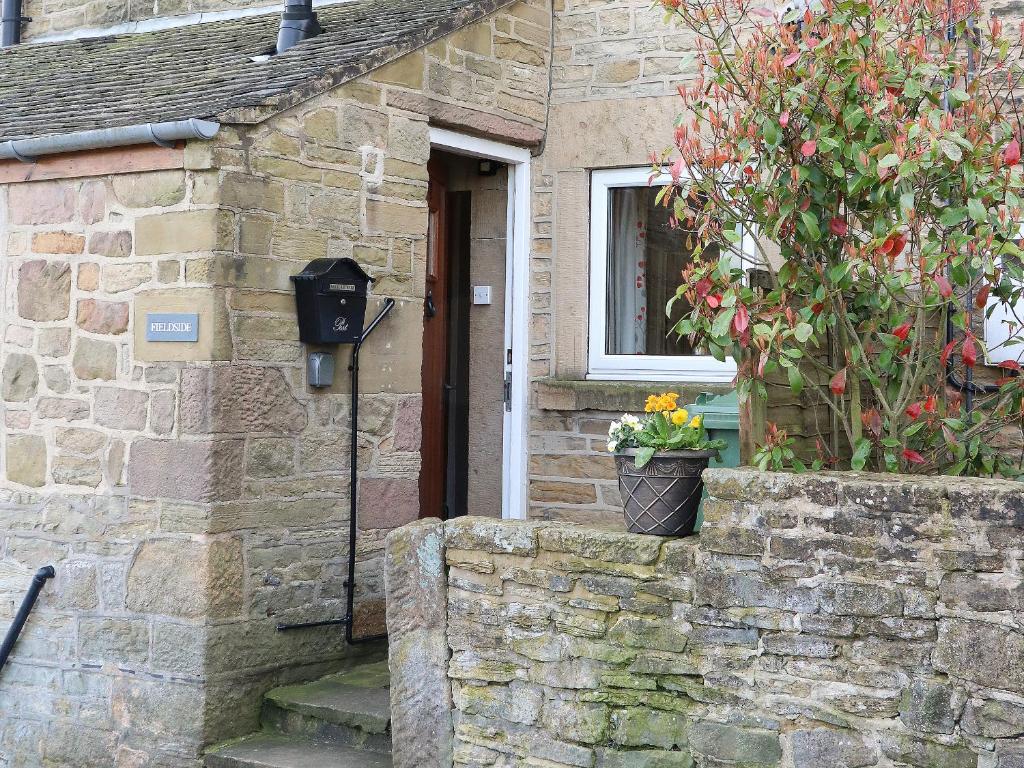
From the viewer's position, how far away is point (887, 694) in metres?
4.41

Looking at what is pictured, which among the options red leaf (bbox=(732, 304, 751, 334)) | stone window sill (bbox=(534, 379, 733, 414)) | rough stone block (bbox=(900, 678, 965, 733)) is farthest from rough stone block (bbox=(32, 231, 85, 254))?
rough stone block (bbox=(900, 678, 965, 733))

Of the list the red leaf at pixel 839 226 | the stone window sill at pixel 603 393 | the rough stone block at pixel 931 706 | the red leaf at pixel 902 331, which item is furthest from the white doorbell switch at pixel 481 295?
the rough stone block at pixel 931 706

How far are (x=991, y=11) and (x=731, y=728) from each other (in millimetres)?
3848

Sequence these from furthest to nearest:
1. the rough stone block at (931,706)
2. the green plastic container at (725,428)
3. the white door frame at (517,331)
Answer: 1. the white door frame at (517,331)
2. the green plastic container at (725,428)
3. the rough stone block at (931,706)

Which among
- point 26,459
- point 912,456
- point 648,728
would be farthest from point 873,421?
point 26,459

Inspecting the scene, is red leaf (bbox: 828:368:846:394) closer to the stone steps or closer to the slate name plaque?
the stone steps

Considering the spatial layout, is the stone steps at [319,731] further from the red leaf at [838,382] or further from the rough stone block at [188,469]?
the red leaf at [838,382]

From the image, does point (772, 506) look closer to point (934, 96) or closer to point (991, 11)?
point (934, 96)

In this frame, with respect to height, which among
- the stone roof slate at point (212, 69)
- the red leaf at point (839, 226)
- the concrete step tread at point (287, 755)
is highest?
the stone roof slate at point (212, 69)

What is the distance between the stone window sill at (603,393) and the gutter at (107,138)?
250 centimetres

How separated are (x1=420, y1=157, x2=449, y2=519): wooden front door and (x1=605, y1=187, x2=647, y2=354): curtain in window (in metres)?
0.99

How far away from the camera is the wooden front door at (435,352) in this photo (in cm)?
783

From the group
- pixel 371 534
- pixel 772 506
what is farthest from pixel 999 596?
pixel 371 534

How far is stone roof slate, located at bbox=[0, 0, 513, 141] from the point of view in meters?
6.16
